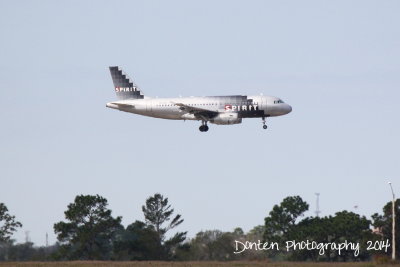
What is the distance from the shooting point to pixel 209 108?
144 metres

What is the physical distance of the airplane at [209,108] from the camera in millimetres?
142500

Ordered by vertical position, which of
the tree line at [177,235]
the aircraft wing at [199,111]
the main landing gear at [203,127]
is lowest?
the tree line at [177,235]

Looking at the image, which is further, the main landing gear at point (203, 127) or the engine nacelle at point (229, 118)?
the main landing gear at point (203, 127)

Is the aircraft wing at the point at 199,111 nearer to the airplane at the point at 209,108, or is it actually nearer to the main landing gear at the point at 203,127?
the airplane at the point at 209,108

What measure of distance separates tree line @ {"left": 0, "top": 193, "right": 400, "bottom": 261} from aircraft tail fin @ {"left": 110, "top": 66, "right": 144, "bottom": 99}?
45.2 feet

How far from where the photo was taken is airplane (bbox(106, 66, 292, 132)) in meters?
142

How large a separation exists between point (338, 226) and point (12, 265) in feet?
169

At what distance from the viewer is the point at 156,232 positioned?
476 feet

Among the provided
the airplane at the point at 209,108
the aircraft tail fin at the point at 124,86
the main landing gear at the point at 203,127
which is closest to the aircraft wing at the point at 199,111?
the airplane at the point at 209,108

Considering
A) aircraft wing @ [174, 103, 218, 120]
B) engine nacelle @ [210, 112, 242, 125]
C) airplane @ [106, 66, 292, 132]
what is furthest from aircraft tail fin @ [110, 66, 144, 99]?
engine nacelle @ [210, 112, 242, 125]

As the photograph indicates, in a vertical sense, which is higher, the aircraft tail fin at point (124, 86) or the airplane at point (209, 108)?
the aircraft tail fin at point (124, 86)

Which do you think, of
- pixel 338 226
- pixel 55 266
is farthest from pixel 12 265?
pixel 338 226

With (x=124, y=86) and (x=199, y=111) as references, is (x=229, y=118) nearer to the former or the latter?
(x=199, y=111)

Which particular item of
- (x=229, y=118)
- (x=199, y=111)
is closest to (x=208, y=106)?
(x=199, y=111)
